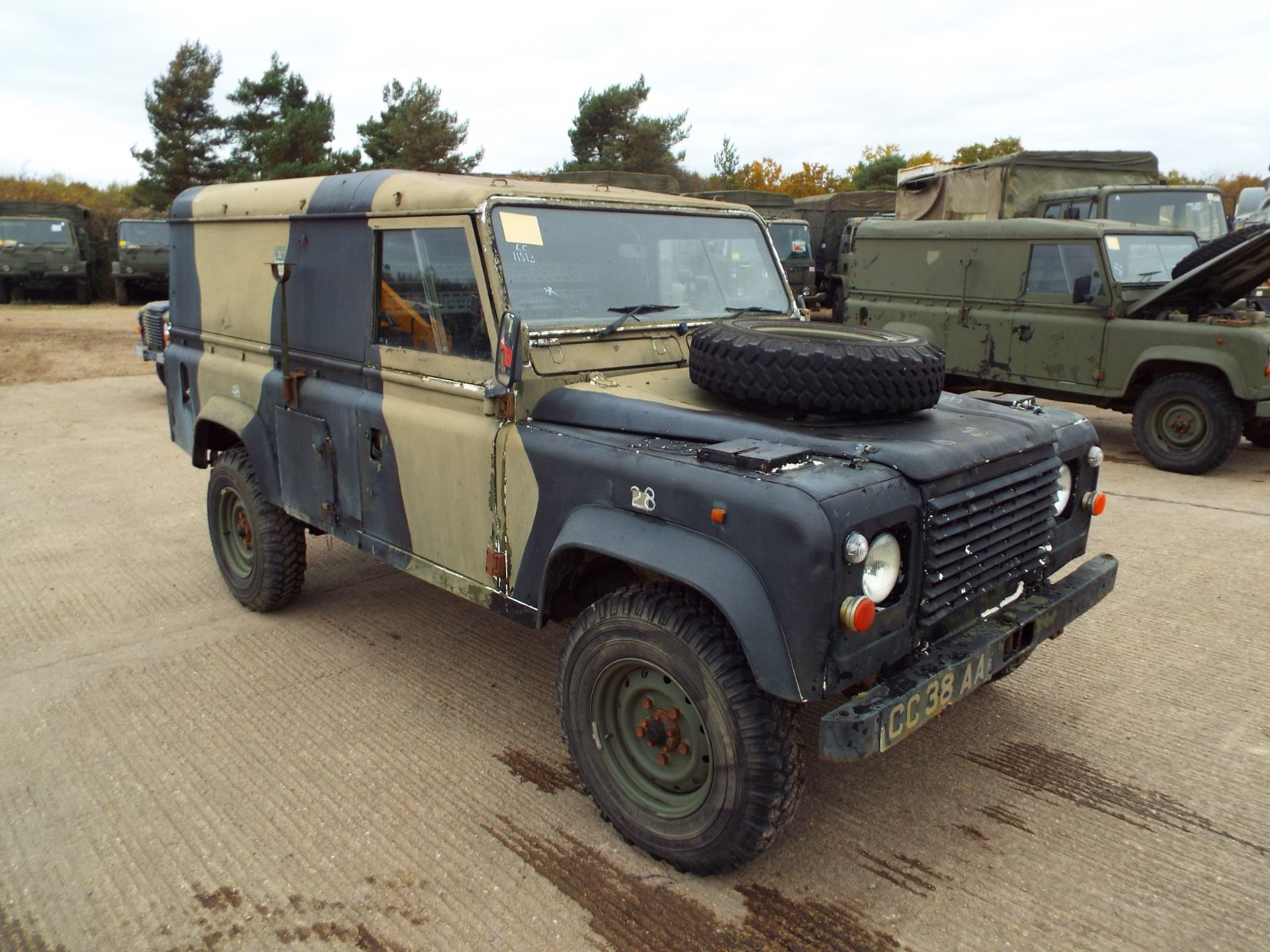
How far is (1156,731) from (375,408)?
11.0 feet

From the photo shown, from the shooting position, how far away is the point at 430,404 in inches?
141

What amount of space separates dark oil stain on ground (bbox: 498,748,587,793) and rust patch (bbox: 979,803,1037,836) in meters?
1.38

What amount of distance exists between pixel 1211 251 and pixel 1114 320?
875mm

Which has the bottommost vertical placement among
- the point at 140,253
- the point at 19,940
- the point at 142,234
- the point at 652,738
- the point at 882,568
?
the point at 19,940

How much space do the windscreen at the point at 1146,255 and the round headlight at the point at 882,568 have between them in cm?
681

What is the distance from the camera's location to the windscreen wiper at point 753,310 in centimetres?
404

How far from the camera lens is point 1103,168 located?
12.6m

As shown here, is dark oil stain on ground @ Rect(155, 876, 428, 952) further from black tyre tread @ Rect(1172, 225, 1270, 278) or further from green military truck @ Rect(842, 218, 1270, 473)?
black tyre tread @ Rect(1172, 225, 1270, 278)

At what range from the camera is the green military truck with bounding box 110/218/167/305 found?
20.0 m

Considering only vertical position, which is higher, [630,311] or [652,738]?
[630,311]

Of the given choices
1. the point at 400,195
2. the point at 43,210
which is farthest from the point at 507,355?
the point at 43,210

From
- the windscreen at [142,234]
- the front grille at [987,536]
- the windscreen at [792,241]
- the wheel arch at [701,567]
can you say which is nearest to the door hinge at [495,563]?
the wheel arch at [701,567]

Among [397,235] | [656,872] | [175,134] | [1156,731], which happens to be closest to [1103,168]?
[1156,731]

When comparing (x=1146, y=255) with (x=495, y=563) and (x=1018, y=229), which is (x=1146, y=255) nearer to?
(x=1018, y=229)
